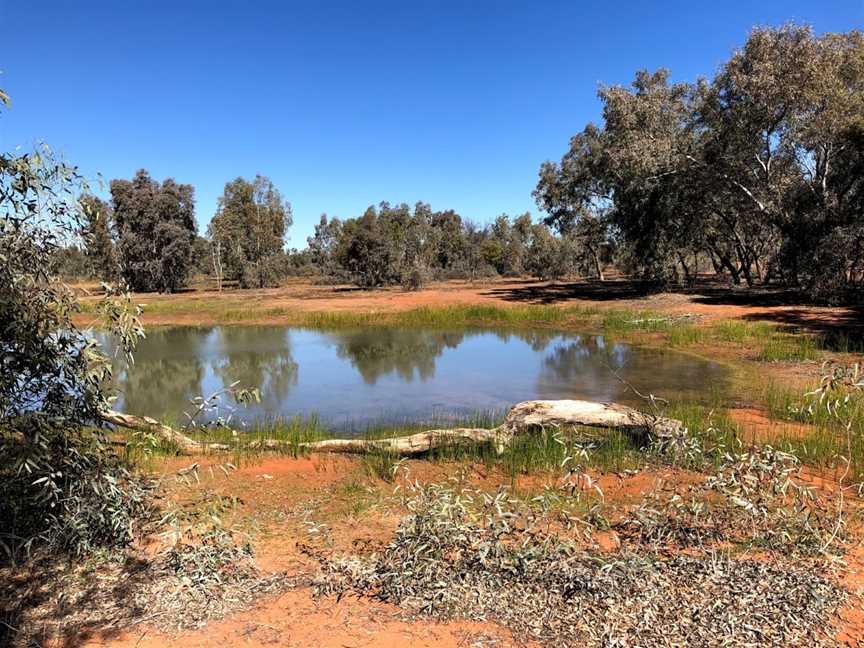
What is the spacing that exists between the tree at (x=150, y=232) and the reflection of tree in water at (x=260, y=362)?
2083 cm

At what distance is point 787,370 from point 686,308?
10677 millimetres

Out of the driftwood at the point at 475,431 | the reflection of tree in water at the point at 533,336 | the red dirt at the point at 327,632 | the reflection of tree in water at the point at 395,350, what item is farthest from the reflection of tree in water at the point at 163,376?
the reflection of tree in water at the point at 533,336

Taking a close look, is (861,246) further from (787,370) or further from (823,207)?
(787,370)

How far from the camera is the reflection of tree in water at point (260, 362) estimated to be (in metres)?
12.9

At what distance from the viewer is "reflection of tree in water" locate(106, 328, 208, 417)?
11.4m

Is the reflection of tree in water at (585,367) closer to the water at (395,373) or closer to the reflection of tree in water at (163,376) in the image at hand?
the water at (395,373)

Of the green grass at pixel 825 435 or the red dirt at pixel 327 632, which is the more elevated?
the red dirt at pixel 327 632

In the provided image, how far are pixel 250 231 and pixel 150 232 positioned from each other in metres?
8.55

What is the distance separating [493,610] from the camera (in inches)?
136

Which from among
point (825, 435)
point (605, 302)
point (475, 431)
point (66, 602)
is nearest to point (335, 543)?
point (66, 602)

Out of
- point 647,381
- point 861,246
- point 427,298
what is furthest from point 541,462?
point 427,298

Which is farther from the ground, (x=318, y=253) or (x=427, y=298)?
(x=318, y=253)

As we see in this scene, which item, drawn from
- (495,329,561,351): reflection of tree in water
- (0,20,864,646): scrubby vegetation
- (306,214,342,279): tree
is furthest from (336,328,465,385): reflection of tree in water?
(306,214,342,279): tree

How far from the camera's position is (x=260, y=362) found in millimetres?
16266
